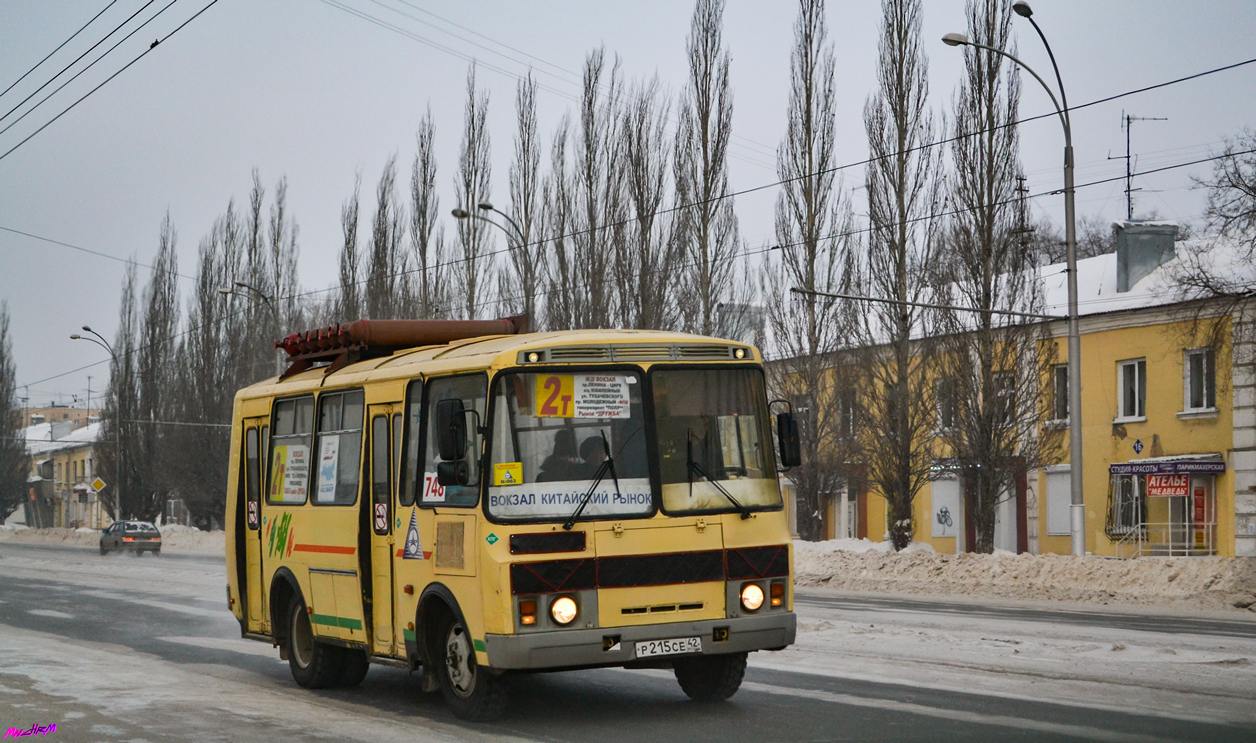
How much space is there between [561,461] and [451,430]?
761 mm

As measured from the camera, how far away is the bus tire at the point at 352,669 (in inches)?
459

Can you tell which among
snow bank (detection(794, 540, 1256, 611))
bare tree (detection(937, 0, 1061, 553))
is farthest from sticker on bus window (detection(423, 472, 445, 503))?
bare tree (detection(937, 0, 1061, 553))

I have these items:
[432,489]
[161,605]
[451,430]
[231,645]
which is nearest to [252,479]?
[231,645]

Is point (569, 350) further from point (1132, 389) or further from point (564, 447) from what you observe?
point (1132, 389)

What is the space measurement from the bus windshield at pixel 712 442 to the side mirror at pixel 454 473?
4.26 feet

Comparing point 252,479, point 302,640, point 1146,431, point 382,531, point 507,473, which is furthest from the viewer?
point 1146,431

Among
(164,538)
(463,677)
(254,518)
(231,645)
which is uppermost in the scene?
(254,518)

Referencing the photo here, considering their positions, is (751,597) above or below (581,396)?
below

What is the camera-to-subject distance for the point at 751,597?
925 cm

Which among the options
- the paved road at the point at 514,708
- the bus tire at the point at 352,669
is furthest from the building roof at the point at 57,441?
the bus tire at the point at 352,669

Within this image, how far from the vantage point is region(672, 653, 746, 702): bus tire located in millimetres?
9852

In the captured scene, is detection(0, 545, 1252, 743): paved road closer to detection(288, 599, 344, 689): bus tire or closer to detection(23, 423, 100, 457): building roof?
detection(288, 599, 344, 689): bus tire

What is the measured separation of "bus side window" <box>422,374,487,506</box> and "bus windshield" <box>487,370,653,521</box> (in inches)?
6.0

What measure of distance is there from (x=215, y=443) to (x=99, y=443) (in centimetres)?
1417
